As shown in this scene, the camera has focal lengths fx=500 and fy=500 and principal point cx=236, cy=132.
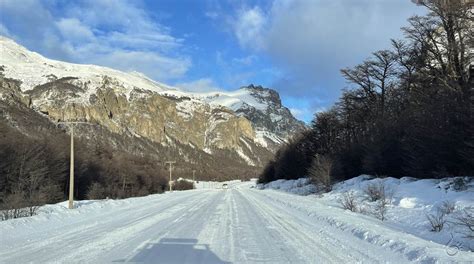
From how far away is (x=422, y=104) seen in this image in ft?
111

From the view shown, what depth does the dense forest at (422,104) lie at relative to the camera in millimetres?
26953

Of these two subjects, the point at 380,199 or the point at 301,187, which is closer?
the point at 380,199

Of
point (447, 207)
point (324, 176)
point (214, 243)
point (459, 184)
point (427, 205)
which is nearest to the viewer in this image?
point (214, 243)

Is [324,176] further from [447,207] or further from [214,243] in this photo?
[214,243]

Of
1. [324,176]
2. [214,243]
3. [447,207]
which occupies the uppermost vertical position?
[324,176]

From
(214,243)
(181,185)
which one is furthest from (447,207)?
(181,185)

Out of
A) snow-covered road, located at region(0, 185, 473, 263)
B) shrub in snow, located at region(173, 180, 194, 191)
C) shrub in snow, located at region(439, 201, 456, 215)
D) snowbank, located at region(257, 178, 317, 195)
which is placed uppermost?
shrub in snow, located at region(173, 180, 194, 191)

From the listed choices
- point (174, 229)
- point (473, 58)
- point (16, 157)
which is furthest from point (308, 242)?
point (16, 157)

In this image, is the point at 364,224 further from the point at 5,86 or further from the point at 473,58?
the point at 5,86

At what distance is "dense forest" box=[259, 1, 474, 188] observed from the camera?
27.0 meters

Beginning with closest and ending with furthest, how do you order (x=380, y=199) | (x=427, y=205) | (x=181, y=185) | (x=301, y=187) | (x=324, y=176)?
(x=427, y=205) < (x=380, y=199) < (x=324, y=176) < (x=301, y=187) < (x=181, y=185)

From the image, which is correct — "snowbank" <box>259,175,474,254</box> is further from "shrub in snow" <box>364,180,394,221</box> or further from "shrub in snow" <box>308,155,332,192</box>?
"shrub in snow" <box>308,155,332,192</box>

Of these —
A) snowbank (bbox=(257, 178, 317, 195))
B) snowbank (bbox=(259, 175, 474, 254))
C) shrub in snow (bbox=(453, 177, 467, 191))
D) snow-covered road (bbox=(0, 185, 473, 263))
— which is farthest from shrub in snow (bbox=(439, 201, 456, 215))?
snowbank (bbox=(257, 178, 317, 195))

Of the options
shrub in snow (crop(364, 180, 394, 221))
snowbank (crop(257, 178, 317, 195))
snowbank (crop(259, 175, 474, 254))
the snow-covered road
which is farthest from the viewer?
snowbank (crop(257, 178, 317, 195))
